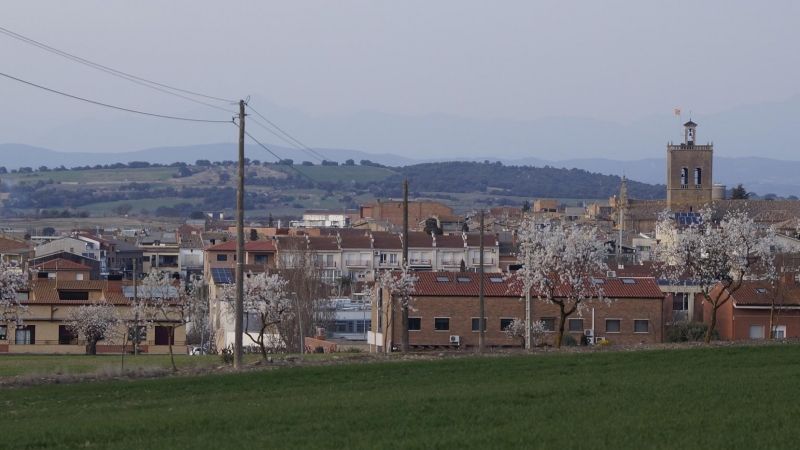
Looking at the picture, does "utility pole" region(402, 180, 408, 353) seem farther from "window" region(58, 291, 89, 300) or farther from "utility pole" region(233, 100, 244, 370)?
"window" region(58, 291, 89, 300)

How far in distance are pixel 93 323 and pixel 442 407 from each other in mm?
38559

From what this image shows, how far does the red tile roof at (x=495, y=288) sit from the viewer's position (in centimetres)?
5444

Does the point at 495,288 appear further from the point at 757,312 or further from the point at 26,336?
the point at 26,336

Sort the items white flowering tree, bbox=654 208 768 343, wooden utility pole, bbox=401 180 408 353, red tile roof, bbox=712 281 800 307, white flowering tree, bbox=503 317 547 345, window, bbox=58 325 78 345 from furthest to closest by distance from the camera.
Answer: window, bbox=58 325 78 345 → red tile roof, bbox=712 281 800 307 → white flowering tree, bbox=503 317 547 345 → wooden utility pole, bbox=401 180 408 353 → white flowering tree, bbox=654 208 768 343

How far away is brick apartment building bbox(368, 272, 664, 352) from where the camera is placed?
54375 mm

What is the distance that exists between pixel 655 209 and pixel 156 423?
129 metres

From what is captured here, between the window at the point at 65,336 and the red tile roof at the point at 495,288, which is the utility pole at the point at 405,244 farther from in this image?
the window at the point at 65,336

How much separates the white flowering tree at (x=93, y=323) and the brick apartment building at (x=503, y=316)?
1314 centimetres

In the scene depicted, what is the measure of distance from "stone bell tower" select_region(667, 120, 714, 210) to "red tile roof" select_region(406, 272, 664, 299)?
315 feet

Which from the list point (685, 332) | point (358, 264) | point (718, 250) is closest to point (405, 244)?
point (718, 250)

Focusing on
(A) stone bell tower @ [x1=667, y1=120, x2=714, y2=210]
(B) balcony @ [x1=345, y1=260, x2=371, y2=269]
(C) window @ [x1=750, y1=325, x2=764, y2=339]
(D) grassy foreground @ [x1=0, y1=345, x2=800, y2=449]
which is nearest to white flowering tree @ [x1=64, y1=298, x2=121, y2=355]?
(D) grassy foreground @ [x1=0, y1=345, x2=800, y2=449]

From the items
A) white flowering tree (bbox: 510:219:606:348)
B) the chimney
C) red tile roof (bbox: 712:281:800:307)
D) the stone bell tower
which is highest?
the stone bell tower

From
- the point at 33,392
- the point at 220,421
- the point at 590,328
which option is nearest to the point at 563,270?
the point at 590,328

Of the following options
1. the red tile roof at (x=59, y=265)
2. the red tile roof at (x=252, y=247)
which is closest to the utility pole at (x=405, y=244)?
the red tile roof at (x=59, y=265)
